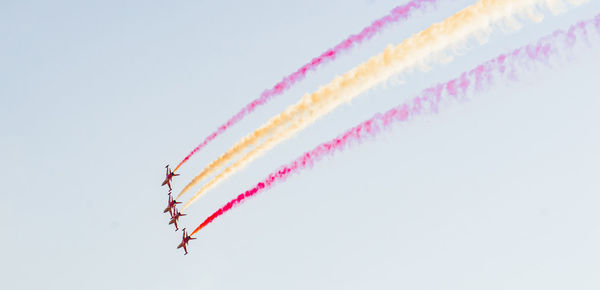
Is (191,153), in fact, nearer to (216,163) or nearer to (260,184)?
(216,163)

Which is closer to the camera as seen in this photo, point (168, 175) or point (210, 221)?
point (210, 221)

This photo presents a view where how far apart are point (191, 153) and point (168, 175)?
7.26 m

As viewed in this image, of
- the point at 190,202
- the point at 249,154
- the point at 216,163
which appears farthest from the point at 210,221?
the point at 249,154

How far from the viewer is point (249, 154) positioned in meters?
31.1

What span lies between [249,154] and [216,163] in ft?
10.3

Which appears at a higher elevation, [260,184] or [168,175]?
[168,175]

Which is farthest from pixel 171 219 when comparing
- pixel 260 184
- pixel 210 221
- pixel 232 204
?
pixel 260 184

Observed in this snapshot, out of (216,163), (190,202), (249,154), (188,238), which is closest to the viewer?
(249,154)

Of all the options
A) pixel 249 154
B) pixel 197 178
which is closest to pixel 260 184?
pixel 249 154

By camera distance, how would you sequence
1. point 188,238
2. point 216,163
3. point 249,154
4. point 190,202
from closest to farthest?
point 249,154 < point 216,163 < point 190,202 < point 188,238

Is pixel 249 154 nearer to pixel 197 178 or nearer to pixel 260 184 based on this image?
pixel 260 184

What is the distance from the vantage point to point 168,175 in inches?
1731

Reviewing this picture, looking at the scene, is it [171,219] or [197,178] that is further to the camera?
[171,219]

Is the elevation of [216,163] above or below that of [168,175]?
below
